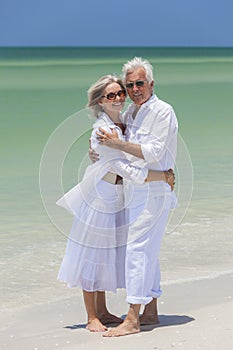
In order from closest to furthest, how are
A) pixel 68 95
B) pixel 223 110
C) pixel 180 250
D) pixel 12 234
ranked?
pixel 180 250 → pixel 12 234 → pixel 223 110 → pixel 68 95

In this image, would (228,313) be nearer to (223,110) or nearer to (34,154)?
(34,154)

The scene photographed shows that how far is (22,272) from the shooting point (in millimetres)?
6449

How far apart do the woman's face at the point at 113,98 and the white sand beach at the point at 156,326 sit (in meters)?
1.05

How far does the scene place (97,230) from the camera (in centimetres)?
483

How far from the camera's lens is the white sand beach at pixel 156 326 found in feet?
15.0

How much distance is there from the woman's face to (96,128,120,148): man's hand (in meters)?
0.13

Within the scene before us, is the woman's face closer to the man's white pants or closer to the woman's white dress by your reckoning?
the woman's white dress

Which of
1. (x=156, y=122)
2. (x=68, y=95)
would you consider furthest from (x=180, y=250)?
(x=68, y=95)

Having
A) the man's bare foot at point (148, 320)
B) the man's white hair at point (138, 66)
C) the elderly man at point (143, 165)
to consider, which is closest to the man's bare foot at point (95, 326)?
the elderly man at point (143, 165)

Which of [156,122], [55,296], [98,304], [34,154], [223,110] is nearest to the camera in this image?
[156,122]

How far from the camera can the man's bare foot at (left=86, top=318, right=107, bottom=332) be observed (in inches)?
192

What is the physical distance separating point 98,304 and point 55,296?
0.82m

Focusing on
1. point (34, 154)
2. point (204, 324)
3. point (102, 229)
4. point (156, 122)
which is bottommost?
point (204, 324)

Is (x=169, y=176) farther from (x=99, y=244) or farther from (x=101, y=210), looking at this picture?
(x=99, y=244)
